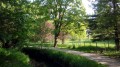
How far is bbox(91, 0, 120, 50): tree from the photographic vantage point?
25.8 meters

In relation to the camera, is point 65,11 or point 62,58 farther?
point 65,11

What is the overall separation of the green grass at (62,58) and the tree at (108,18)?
19.7 ft

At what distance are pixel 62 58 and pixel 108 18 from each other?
683cm

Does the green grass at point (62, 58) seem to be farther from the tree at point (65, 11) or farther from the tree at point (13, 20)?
the tree at point (65, 11)

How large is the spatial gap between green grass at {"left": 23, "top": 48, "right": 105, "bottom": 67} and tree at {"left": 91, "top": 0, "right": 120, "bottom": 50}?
600 cm

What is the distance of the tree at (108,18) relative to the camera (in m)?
25.8

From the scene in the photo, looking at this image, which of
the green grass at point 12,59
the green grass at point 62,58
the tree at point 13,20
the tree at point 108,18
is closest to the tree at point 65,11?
the green grass at point 62,58

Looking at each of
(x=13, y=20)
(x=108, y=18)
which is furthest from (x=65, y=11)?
(x=13, y=20)

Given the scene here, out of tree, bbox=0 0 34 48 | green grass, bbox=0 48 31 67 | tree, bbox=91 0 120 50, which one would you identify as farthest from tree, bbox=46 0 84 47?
tree, bbox=0 0 34 48

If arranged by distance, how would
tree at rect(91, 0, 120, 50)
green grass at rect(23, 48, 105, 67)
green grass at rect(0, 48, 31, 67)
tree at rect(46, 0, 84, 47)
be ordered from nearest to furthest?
green grass at rect(23, 48, 105, 67) < green grass at rect(0, 48, 31, 67) < tree at rect(91, 0, 120, 50) < tree at rect(46, 0, 84, 47)

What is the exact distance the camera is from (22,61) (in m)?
20.0

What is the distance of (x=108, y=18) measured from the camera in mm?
25594

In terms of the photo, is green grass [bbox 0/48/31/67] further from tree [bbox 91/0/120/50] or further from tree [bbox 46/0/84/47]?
tree [bbox 46/0/84/47]

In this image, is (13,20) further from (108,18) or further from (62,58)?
(108,18)
